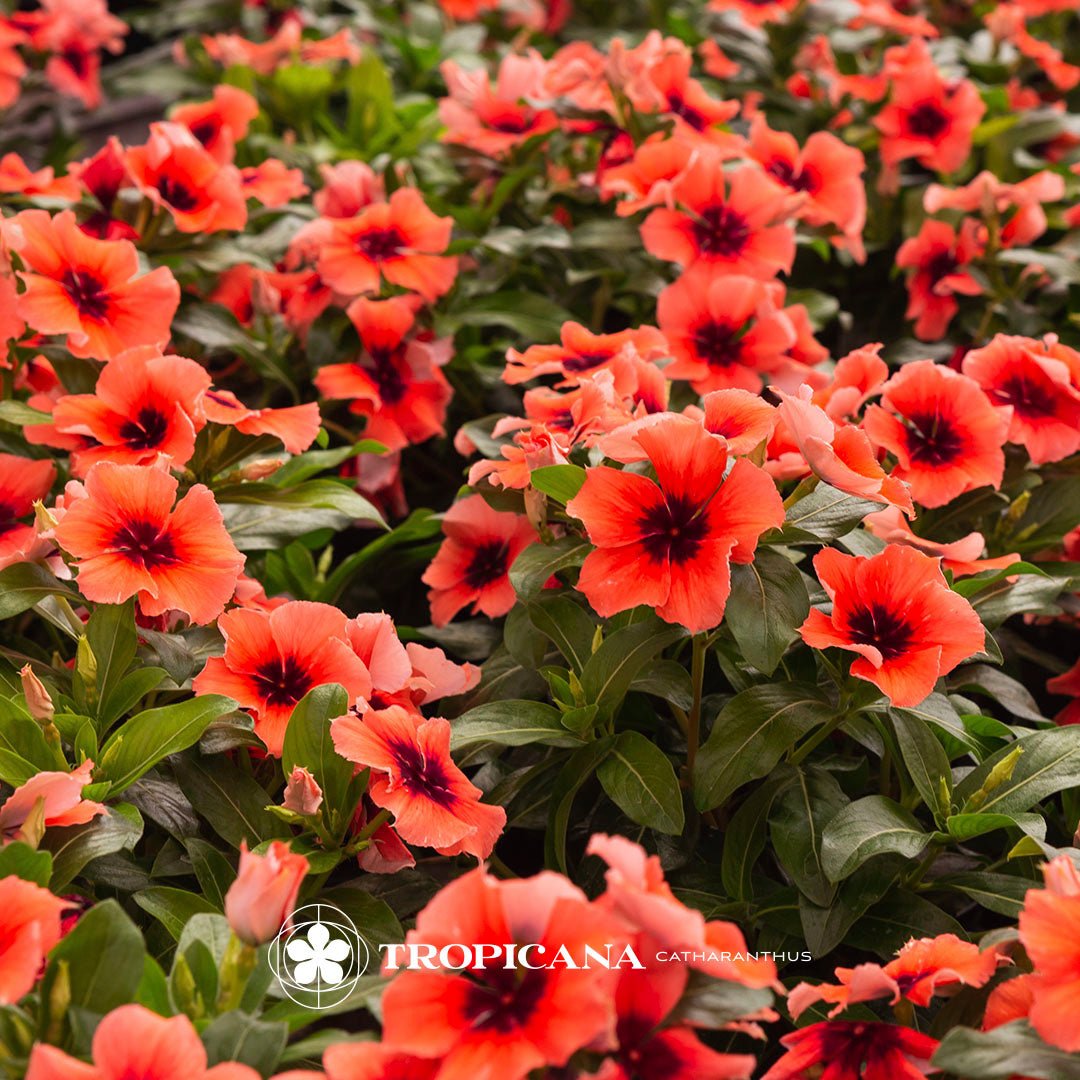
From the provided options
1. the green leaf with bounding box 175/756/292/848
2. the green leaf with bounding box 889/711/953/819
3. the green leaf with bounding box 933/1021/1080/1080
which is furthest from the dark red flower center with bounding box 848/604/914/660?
the green leaf with bounding box 175/756/292/848

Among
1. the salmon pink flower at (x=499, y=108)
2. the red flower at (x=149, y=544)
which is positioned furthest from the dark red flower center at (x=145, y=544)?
the salmon pink flower at (x=499, y=108)

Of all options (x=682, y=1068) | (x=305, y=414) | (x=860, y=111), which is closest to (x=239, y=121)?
(x=305, y=414)

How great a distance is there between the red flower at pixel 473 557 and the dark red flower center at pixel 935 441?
1.44 ft

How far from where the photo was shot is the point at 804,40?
2.67 metres

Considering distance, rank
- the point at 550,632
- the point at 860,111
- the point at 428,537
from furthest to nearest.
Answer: the point at 860,111, the point at 428,537, the point at 550,632

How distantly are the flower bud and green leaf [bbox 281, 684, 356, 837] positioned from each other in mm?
37

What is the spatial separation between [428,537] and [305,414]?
1.07 ft

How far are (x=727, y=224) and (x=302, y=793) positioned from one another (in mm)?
1028

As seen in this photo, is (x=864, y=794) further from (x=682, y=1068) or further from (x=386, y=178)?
(x=386, y=178)

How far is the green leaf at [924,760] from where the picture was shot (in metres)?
1.15

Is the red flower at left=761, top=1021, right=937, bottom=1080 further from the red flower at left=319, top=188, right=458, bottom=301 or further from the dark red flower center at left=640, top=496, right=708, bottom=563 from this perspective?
the red flower at left=319, top=188, right=458, bottom=301

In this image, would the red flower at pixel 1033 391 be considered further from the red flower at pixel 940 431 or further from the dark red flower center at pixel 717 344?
the dark red flower center at pixel 717 344

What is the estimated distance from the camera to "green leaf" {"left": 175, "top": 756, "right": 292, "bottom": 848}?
116cm

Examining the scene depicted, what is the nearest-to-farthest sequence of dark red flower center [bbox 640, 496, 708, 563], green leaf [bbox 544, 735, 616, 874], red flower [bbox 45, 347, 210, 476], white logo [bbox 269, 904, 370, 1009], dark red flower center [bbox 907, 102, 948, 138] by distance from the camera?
white logo [bbox 269, 904, 370, 1009], dark red flower center [bbox 640, 496, 708, 563], green leaf [bbox 544, 735, 616, 874], red flower [bbox 45, 347, 210, 476], dark red flower center [bbox 907, 102, 948, 138]
